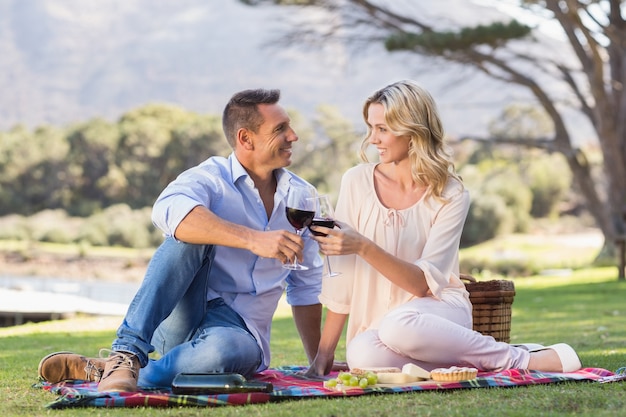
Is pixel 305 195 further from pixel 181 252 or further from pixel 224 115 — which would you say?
pixel 224 115

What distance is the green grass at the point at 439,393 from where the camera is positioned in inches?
104

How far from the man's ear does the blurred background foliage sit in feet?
97.0

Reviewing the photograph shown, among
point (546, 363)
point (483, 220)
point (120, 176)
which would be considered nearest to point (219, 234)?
point (546, 363)

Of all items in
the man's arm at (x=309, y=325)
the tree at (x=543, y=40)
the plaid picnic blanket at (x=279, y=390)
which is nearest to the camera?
the plaid picnic blanket at (x=279, y=390)

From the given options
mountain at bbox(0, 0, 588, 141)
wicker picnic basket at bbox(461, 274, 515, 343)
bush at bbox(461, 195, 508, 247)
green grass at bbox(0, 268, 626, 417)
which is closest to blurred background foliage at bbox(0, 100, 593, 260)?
bush at bbox(461, 195, 508, 247)

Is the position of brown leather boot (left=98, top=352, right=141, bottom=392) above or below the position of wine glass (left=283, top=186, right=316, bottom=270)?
below

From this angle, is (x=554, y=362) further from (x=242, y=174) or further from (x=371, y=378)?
(x=242, y=174)

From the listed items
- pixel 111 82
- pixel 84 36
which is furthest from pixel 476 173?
pixel 84 36

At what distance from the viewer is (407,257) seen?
11.3 ft

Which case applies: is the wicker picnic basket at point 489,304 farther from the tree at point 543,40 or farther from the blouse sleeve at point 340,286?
the tree at point 543,40

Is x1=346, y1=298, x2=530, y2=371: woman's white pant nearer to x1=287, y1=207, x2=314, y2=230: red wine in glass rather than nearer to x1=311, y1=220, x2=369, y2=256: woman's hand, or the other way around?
x1=311, y1=220, x2=369, y2=256: woman's hand

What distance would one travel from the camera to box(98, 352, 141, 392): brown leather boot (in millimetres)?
2936

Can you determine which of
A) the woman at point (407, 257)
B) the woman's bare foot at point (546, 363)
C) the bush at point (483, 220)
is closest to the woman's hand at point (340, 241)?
the woman at point (407, 257)

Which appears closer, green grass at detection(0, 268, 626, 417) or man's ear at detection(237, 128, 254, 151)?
green grass at detection(0, 268, 626, 417)
